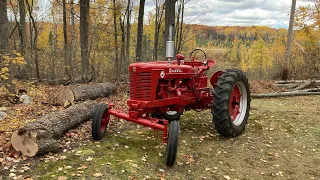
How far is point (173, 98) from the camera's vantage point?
539cm

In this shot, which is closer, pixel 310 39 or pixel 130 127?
pixel 130 127

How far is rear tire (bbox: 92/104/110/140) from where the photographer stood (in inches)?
201

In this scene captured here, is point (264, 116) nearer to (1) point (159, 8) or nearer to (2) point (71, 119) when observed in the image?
(2) point (71, 119)

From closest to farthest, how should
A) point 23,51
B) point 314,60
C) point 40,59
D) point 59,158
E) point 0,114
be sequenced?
point 59,158 → point 0,114 → point 23,51 → point 40,59 → point 314,60

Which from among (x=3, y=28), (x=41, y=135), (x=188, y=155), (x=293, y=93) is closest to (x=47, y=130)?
(x=41, y=135)

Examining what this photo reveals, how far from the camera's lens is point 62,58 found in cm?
1328

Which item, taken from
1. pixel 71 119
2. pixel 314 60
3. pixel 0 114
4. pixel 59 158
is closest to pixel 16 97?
pixel 0 114

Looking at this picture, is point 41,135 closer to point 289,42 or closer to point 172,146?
point 172,146

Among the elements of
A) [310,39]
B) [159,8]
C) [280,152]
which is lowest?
[280,152]

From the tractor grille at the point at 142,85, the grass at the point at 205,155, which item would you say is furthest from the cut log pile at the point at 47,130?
the tractor grille at the point at 142,85

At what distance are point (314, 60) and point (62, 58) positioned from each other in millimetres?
13151

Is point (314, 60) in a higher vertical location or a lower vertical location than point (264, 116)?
higher

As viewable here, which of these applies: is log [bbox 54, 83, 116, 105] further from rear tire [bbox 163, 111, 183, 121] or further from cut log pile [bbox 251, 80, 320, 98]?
cut log pile [bbox 251, 80, 320, 98]

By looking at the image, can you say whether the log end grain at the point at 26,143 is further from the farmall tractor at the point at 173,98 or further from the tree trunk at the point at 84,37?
the tree trunk at the point at 84,37
